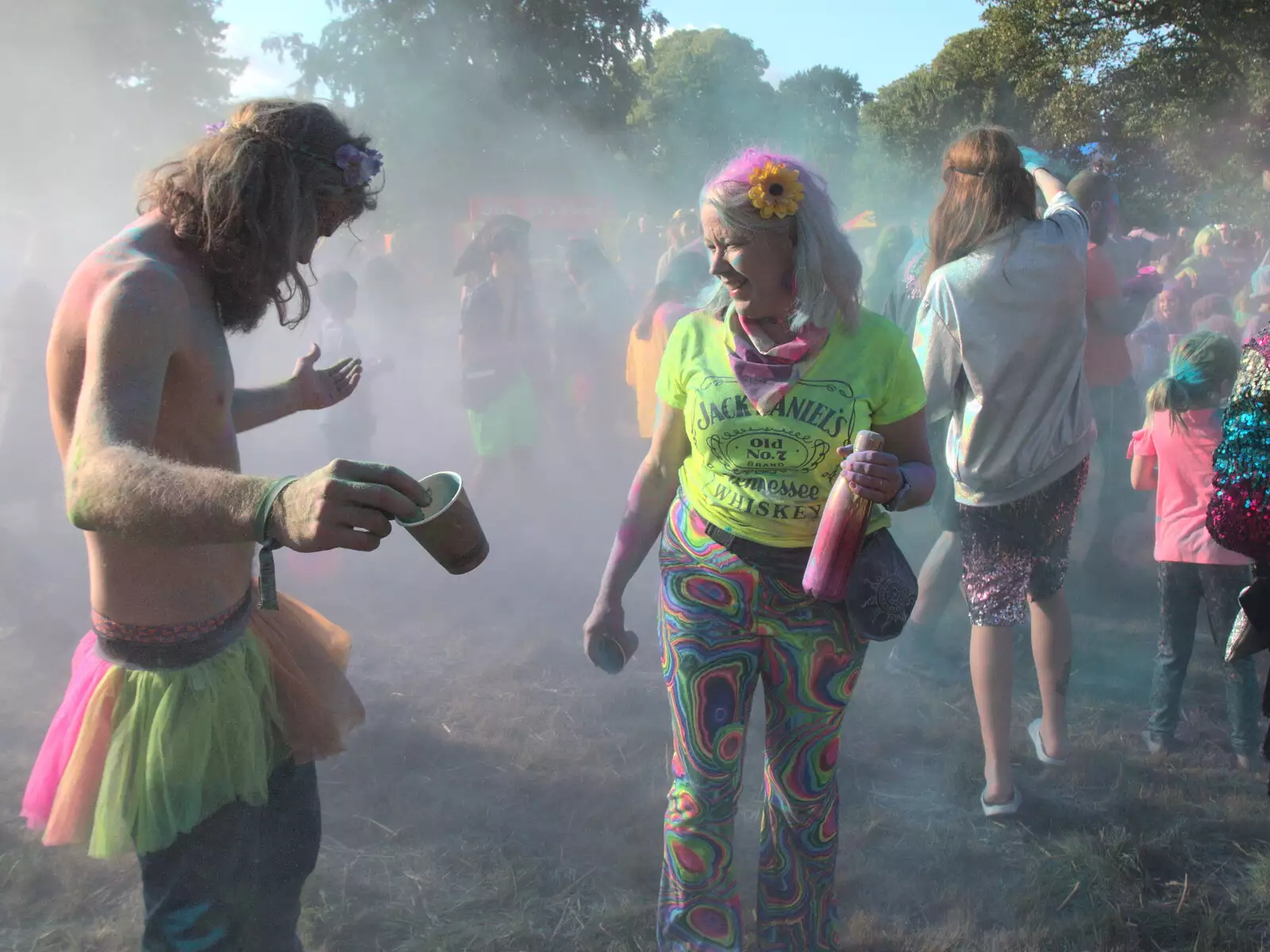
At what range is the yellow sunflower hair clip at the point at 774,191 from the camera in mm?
1987

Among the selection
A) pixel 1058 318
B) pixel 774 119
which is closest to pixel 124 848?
pixel 1058 318

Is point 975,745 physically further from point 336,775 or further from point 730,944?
point 336,775

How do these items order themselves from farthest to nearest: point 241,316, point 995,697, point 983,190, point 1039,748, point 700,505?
point 1039,748 → point 995,697 → point 983,190 → point 700,505 → point 241,316

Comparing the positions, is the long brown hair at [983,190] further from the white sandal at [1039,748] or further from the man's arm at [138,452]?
the man's arm at [138,452]

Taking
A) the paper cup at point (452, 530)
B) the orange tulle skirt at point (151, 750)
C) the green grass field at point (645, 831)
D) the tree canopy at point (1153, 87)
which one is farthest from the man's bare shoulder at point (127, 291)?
the tree canopy at point (1153, 87)

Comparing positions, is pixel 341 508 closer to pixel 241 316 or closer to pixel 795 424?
pixel 241 316

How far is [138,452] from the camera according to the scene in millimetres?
1265

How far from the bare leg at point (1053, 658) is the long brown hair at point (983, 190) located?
1214mm

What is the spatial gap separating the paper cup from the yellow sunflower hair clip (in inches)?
40.7

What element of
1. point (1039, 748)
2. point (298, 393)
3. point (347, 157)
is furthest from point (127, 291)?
point (1039, 748)

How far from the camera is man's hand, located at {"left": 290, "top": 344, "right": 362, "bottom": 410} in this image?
87.5 inches

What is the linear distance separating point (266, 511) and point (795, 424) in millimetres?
1203

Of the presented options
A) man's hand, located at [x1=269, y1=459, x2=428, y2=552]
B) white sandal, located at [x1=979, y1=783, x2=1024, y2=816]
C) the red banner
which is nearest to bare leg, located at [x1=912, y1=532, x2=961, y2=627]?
white sandal, located at [x1=979, y1=783, x2=1024, y2=816]

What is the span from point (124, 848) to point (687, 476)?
141 cm
